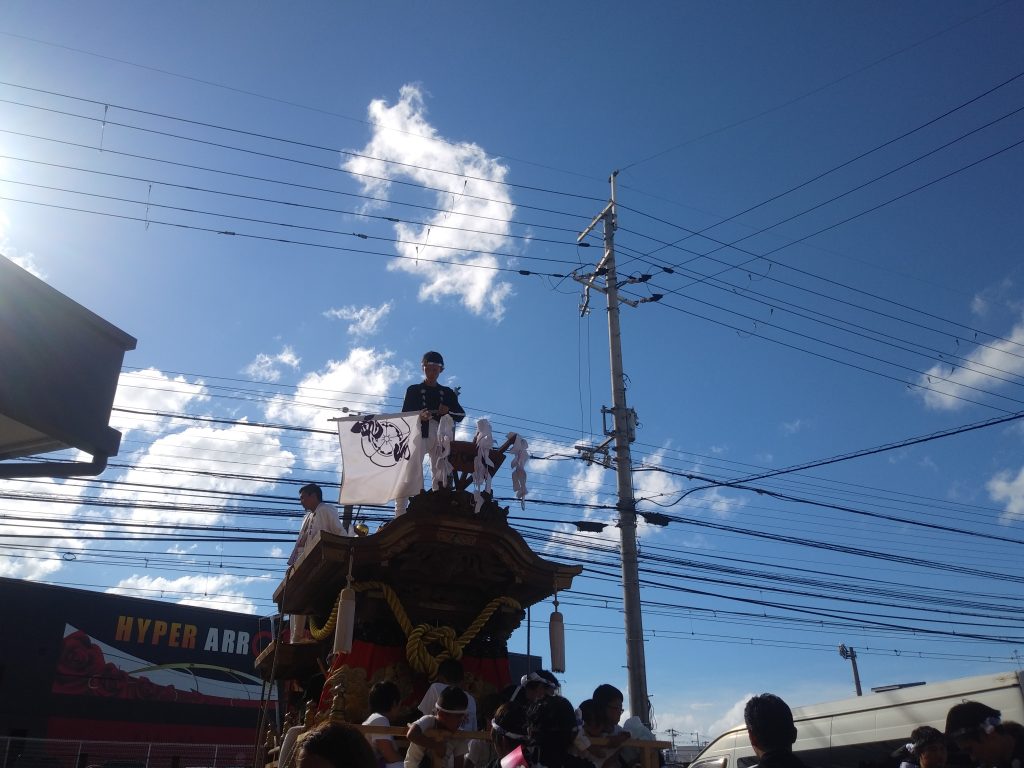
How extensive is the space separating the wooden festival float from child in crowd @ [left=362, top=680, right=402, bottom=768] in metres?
0.96

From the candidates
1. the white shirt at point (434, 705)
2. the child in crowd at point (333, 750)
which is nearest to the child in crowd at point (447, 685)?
the white shirt at point (434, 705)

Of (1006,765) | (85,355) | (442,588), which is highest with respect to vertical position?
(85,355)

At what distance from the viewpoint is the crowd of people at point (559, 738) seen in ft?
8.58

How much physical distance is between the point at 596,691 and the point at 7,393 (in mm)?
3784

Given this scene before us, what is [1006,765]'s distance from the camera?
13.8 ft

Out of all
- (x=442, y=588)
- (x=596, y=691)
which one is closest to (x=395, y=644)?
(x=442, y=588)

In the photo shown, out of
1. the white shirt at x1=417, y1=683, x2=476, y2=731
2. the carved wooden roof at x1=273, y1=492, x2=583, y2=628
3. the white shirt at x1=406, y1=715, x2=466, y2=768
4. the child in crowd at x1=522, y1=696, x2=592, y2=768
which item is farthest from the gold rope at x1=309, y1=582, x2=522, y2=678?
the child in crowd at x1=522, y1=696, x2=592, y2=768

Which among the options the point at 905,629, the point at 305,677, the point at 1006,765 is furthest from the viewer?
the point at 905,629

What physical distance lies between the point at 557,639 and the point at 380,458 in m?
2.74

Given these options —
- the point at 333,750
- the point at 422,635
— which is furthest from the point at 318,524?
the point at 333,750

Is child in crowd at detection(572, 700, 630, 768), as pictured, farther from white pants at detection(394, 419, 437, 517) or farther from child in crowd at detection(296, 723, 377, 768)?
white pants at detection(394, 419, 437, 517)

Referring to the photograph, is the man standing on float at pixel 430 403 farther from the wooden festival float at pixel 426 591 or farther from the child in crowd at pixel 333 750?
the child in crowd at pixel 333 750

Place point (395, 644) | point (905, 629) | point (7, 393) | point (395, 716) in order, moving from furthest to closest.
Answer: point (905, 629), point (395, 644), point (395, 716), point (7, 393)

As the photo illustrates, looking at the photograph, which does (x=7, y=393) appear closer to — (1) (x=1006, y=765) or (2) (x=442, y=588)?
(2) (x=442, y=588)
